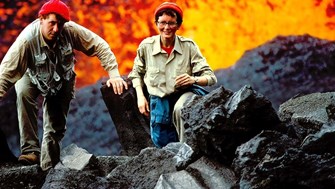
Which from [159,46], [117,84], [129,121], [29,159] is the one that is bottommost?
[29,159]

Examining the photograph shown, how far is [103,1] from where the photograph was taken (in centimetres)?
876

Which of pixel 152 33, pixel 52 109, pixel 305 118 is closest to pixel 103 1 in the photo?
pixel 152 33

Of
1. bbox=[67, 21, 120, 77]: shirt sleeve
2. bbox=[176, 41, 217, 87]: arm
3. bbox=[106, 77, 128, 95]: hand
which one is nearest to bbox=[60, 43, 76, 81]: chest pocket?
bbox=[67, 21, 120, 77]: shirt sleeve

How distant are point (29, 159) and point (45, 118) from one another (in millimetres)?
384

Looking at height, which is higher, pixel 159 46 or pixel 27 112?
pixel 159 46

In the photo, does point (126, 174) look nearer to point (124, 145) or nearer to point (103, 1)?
point (124, 145)

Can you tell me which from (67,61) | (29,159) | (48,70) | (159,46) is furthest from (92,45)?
(29,159)

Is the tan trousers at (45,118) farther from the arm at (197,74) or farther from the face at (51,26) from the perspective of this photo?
the arm at (197,74)

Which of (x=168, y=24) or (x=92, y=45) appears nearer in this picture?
(x=168, y=24)

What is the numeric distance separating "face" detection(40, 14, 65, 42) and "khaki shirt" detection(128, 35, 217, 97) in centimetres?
71

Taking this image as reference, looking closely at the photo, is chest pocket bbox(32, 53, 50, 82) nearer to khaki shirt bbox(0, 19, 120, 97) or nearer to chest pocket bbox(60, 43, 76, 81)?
khaki shirt bbox(0, 19, 120, 97)

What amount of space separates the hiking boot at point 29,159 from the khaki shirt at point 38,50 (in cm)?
78

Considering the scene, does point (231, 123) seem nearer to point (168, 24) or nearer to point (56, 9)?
point (168, 24)

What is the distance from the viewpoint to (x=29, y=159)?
5.53 m
